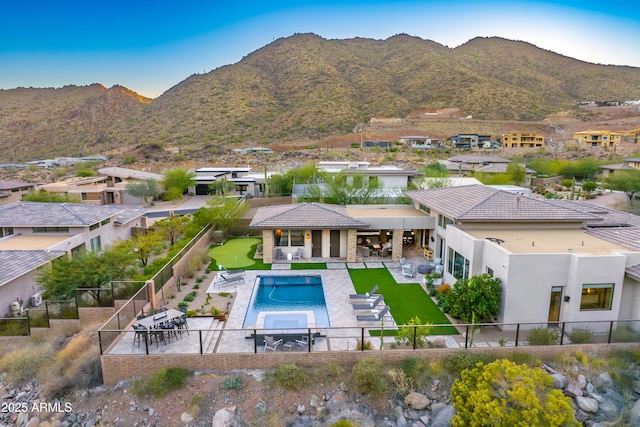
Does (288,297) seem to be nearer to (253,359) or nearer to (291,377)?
(253,359)

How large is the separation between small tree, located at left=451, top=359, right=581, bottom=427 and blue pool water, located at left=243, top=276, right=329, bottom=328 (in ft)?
20.9

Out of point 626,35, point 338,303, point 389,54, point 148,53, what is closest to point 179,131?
point 148,53

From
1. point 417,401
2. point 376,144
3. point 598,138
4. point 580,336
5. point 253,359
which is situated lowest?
point 417,401

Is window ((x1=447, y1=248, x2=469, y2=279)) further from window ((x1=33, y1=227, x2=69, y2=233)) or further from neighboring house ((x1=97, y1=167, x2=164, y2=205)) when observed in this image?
neighboring house ((x1=97, y1=167, x2=164, y2=205))

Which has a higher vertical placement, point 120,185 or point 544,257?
point 544,257

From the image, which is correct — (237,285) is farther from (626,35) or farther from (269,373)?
(626,35)

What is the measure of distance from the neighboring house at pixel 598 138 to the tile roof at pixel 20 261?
90891mm

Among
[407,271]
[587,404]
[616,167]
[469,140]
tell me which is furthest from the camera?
[469,140]

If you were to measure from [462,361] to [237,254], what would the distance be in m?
15.6

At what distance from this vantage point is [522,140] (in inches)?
3287

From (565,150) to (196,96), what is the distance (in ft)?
274

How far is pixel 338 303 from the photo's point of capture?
1692 centimetres

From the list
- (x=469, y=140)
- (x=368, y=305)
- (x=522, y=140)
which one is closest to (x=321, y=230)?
(x=368, y=305)

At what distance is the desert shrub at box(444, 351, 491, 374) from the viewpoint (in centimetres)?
1247
